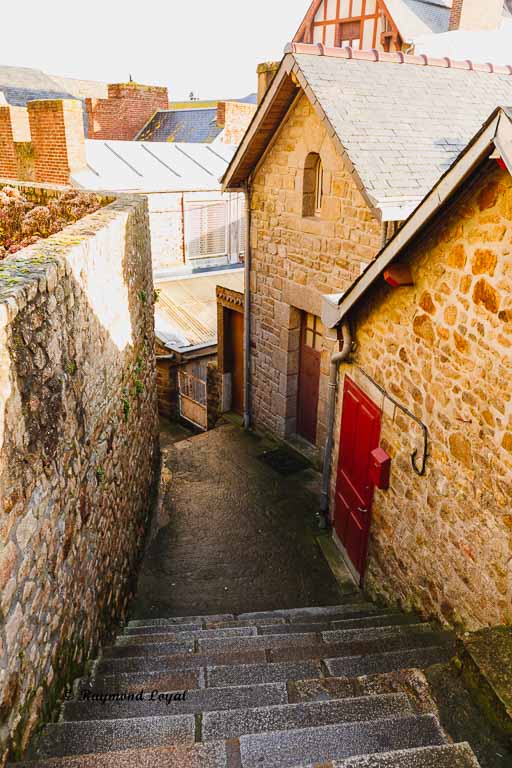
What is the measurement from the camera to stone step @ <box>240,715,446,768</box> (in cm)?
244

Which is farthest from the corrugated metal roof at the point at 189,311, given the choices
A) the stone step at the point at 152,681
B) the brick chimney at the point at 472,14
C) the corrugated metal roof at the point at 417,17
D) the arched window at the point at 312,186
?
the brick chimney at the point at 472,14

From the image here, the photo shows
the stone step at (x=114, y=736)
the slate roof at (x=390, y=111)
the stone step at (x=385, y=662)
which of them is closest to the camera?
the stone step at (x=114, y=736)

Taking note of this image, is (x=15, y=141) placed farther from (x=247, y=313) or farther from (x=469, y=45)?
(x=469, y=45)

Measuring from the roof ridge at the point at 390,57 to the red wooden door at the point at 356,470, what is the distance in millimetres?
4544

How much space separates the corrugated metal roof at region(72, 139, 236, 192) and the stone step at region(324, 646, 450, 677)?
1198cm

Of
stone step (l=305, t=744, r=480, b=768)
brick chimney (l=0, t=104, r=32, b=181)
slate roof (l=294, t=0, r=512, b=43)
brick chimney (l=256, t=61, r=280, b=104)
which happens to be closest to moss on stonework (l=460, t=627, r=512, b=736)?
stone step (l=305, t=744, r=480, b=768)

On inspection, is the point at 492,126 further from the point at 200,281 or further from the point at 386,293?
the point at 200,281

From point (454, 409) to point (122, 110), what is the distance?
22132 mm

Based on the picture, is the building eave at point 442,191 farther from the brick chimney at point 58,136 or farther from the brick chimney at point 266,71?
the brick chimney at point 58,136

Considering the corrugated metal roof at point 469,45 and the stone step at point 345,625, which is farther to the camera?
the corrugated metal roof at point 469,45

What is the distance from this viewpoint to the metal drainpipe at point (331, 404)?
19.6 feet

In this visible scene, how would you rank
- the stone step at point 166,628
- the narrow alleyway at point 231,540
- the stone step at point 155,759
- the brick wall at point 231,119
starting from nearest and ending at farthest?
the stone step at point 155,759, the stone step at point 166,628, the narrow alleyway at point 231,540, the brick wall at point 231,119

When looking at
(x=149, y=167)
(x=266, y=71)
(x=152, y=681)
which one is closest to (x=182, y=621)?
(x=152, y=681)

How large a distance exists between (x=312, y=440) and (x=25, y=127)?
12.3 meters
